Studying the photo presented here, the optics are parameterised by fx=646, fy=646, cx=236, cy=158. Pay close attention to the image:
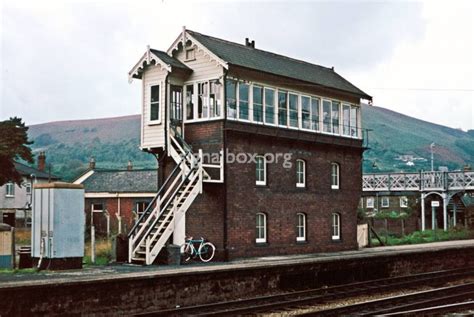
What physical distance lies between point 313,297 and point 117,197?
32.8 meters

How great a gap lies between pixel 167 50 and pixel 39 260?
34.9 ft

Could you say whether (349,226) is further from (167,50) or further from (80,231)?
(80,231)

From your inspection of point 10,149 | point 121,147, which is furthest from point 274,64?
point 121,147

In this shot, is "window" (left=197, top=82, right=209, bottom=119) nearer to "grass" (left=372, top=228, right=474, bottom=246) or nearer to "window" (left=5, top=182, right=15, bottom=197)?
"grass" (left=372, top=228, right=474, bottom=246)

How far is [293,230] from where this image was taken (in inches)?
1075

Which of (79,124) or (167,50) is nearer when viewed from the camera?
(167,50)

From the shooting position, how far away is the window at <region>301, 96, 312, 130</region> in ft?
92.7

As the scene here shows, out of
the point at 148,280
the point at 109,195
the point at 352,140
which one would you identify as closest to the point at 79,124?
the point at 109,195

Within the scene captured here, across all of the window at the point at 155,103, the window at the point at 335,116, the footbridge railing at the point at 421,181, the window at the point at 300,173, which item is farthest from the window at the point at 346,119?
the footbridge railing at the point at 421,181

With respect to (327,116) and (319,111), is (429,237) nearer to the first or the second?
(327,116)

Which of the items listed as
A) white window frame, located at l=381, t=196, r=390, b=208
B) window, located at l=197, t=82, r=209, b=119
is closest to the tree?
window, located at l=197, t=82, r=209, b=119

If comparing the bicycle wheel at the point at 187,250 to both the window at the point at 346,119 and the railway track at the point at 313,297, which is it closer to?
the railway track at the point at 313,297

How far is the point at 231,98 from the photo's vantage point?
2494 centimetres

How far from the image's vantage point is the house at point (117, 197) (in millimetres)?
45525
